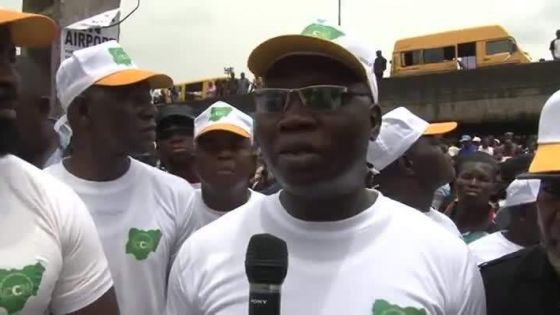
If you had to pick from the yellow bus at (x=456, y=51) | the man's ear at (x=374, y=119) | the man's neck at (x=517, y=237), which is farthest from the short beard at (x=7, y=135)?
the yellow bus at (x=456, y=51)

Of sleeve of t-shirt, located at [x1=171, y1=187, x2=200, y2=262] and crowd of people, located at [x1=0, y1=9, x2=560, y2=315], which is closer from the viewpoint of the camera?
crowd of people, located at [x1=0, y1=9, x2=560, y2=315]

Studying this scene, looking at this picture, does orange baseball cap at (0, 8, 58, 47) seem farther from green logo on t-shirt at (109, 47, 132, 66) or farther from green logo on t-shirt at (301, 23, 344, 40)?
green logo on t-shirt at (109, 47, 132, 66)

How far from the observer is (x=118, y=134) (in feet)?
13.9

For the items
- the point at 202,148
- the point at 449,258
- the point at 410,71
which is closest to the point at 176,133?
the point at 202,148

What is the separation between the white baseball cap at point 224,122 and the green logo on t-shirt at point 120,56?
93 cm

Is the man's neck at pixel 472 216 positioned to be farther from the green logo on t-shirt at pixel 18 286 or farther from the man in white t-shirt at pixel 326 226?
A: the green logo on t-shirt at pixel 18 286

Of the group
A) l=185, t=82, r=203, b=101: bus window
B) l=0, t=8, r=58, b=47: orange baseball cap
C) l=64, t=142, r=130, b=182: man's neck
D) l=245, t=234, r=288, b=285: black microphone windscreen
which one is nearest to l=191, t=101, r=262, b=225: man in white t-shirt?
l=64, t=142, r=130, b=182: man's neck

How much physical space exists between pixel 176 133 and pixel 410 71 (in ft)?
90.7

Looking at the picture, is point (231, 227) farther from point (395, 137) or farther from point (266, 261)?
point (395, 137)

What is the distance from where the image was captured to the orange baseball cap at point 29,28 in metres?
2.74

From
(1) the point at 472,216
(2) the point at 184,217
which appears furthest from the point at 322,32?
(1) the point at 472,216

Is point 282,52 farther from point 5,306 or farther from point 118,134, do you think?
point 118,134

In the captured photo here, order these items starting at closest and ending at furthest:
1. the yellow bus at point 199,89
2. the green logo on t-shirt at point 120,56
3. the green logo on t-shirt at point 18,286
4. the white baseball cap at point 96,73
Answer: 1. the green logo on t-shirt at point 18,286
2. the white baseball cap at point 96,73
3. the green logo on t-shirt at point 120,56
4. the yellow bus at point 199,89

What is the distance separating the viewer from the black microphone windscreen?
76.6 inches
